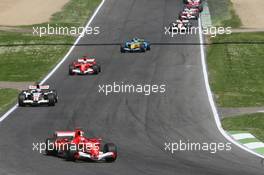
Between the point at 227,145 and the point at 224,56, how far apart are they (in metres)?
29.7

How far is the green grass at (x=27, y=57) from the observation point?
55991 millimetres

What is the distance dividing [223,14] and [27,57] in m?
23.0

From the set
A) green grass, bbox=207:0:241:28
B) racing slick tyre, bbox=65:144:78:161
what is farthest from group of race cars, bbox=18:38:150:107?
racing slick tyre, bbox=65:144:78:161

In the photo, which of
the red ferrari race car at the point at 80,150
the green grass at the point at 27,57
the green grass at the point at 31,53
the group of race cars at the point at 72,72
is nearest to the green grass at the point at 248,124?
the red ferrari race car at the point at 80,150

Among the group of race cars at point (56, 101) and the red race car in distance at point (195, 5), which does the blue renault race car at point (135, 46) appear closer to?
the group of race cars at point (56, 101)

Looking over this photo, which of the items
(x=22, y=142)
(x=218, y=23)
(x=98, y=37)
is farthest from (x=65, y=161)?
(x=218, y=23)

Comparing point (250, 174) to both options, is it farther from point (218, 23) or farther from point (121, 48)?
point (218, 23)

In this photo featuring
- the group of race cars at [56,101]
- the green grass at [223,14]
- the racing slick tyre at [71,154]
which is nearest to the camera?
the racing slick tyre at [71,154]

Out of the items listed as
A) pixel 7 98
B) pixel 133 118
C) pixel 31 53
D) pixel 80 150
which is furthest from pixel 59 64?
pixel 80 150

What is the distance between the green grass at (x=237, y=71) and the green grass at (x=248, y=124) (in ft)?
15.2

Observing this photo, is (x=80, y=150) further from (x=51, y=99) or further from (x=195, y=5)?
(x=195, y=5)

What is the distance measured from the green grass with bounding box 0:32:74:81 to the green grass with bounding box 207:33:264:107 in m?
11.0

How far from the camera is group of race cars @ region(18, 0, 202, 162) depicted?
27516mm

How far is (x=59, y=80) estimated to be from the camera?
51844 millimetres
